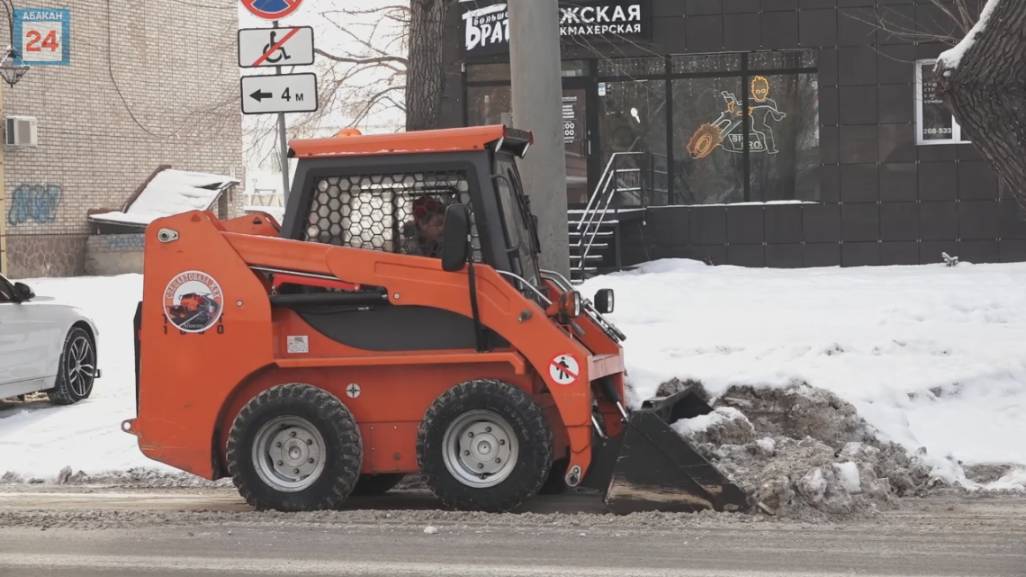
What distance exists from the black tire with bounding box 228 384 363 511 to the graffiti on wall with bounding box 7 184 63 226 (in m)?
21.8

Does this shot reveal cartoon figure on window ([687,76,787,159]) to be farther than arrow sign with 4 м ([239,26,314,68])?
Yes

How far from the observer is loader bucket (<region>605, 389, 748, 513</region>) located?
7750 mm

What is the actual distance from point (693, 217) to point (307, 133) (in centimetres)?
1172

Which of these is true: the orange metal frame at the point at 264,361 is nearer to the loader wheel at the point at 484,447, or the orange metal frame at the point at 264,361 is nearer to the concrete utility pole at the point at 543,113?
the loader wheel at the point at 484,447

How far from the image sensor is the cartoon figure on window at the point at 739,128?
22016 millimetres

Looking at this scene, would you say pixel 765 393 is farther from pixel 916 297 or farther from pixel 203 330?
pixel 916 297

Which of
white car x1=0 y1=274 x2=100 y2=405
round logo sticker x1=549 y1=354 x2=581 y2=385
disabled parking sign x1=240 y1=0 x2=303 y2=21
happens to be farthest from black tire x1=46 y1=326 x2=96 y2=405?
round logo sticker x1=549 y1=354 x2=581 y2=385

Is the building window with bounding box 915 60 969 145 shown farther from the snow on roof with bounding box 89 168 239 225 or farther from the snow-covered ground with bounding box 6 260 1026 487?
the snow on roof with bounding box 89 168 239 225

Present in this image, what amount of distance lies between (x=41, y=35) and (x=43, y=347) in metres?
14.1

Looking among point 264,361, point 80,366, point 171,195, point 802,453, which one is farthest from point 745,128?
point 264,361

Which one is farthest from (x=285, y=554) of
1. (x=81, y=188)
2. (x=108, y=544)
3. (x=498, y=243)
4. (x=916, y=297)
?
(x=81, y=188)

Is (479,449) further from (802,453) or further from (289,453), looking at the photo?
(802,453)

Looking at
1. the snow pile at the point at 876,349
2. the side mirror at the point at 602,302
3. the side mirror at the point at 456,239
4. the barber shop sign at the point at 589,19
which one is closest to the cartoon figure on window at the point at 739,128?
the barber shop sign at the point at 589,19

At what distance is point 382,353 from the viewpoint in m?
8.27
